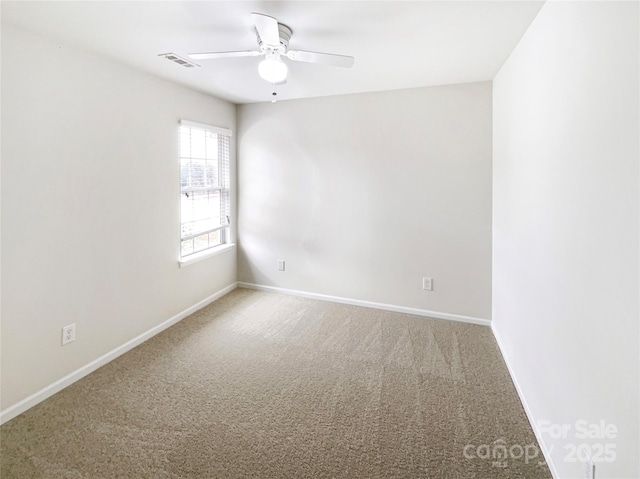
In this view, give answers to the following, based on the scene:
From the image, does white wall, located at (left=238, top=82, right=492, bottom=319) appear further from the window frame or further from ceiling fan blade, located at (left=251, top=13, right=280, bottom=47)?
ceiling fan blade, located at (left=251, top=13, right=280, bottom=47)

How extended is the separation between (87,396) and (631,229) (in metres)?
3.03

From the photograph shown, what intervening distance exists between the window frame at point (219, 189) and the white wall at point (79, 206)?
0.38 feet

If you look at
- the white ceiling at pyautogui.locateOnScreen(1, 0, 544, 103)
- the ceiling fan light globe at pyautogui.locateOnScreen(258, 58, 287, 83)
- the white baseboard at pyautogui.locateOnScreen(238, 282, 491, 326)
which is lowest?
the white baseboard at pyautogui.locateOnScreen(238, 282, 491, 326)

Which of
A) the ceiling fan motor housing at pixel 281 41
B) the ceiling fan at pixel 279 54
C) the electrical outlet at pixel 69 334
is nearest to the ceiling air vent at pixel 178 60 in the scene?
the ceiling fan at pixel 279 54

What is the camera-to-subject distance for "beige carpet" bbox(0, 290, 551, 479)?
1.74m

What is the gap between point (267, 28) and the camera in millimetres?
1791

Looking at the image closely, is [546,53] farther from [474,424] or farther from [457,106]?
[474,424]

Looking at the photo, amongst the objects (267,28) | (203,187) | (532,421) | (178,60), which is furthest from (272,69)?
(532,421)

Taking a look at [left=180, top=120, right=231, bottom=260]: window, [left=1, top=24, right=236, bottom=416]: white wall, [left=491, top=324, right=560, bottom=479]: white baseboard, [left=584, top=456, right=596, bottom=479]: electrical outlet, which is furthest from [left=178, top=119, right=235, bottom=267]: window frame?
[left=584, top=456, right=596, bottom=479]: electrical outlet

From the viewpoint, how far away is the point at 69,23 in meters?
2.03

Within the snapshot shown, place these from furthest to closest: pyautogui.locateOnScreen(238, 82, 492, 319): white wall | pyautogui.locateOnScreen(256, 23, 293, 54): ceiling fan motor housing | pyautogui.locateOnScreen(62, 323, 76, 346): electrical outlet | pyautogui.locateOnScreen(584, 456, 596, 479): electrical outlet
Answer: pyautogui.locateOnScreen(238, 82, 492, 319): white wall
pyautogui.locateOnScreen(62, 323, 76, 346): electrical outlet
pyautogui.locateOnScreen(256, 23, 293, 54): ceiling fan motor housing
pyautogui.locateOnScreen(584, 456, 596, 479): electrical outlet

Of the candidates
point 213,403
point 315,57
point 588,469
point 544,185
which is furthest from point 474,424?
point 315,57

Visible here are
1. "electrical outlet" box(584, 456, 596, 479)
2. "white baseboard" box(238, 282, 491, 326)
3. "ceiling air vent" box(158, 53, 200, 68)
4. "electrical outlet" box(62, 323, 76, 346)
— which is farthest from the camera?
"white baseboard" box(238, 282, 491, 326)

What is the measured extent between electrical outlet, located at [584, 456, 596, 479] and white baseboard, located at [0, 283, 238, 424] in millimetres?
3024
